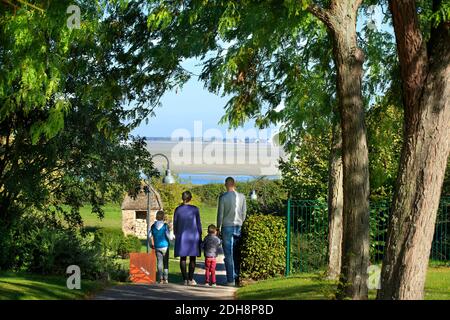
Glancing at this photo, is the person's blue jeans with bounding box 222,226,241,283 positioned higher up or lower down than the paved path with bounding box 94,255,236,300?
higher up

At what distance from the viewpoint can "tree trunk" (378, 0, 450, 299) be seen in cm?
1077

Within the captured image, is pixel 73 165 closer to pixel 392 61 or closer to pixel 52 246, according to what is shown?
pixel 52 246

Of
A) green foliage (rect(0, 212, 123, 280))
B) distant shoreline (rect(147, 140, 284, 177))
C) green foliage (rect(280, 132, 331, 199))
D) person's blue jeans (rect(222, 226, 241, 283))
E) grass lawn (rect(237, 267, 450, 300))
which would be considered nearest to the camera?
grass lawn (rect(237, 267, 450, 300))

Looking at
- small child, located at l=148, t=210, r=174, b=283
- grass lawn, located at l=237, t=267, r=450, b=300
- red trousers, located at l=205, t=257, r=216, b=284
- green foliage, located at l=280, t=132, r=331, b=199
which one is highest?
green foliage, located at l=280, t=132, r=331, b=199

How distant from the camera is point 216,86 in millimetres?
19312

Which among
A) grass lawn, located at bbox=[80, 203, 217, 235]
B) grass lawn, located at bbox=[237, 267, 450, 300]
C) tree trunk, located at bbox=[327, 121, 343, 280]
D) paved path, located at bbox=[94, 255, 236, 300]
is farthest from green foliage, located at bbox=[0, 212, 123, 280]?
grass lawn, located at bbox=[80, 203, 217, 235]

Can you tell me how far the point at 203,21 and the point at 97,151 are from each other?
21.2 feet

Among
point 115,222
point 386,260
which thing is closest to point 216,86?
point 386,260

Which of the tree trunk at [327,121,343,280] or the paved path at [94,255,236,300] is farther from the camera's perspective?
the tree trunk at [327,121,343,280]

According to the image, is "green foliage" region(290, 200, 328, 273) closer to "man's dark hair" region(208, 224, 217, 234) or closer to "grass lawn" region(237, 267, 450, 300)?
"grass lawn" region(237, 267, 450, 300)

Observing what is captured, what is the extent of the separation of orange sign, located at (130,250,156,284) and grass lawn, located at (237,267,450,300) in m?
2.61

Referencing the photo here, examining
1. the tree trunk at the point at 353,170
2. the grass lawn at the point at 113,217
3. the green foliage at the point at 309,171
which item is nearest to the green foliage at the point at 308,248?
the tree trunk at the point at 353,170

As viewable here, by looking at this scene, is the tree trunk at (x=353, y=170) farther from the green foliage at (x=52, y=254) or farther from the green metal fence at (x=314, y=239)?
the green foliage at (x=52, y=254)

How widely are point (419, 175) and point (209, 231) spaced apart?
7097 mm
